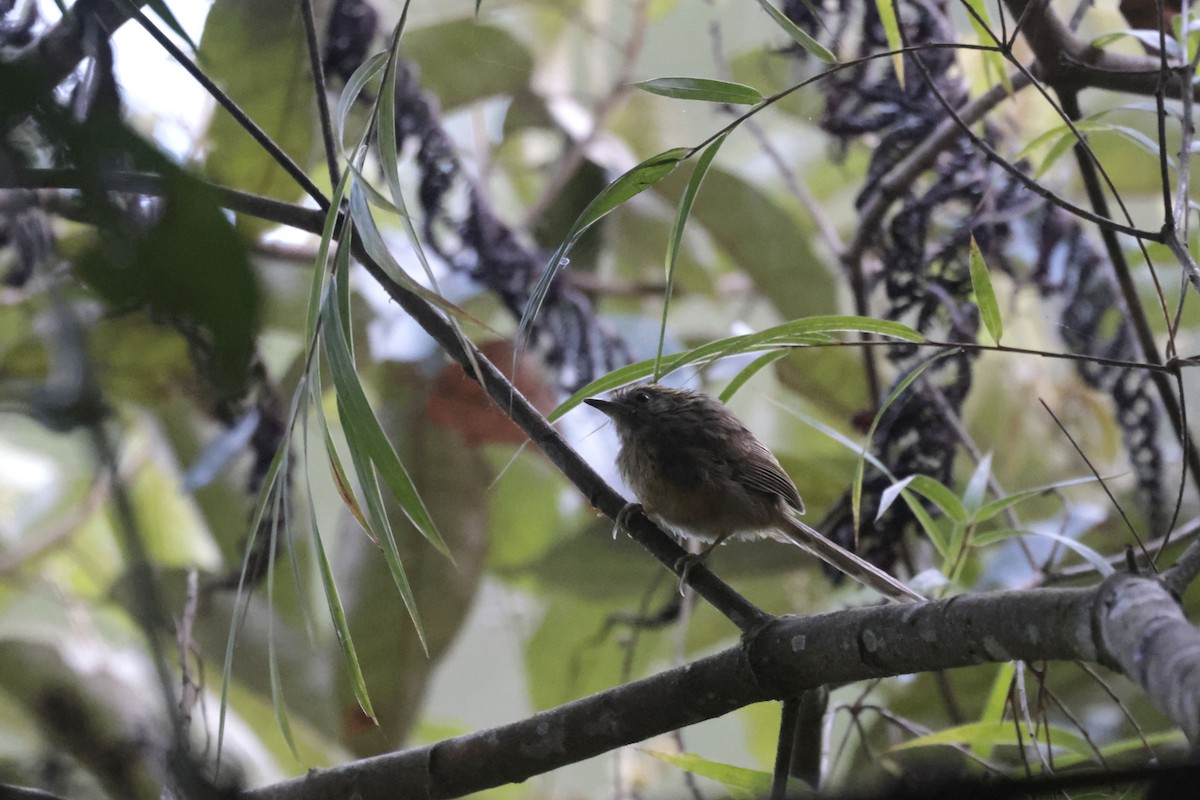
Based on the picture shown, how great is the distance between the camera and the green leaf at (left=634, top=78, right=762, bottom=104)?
106cm

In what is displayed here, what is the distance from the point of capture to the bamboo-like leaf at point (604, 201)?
3.36 ft

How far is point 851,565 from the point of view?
1.72m

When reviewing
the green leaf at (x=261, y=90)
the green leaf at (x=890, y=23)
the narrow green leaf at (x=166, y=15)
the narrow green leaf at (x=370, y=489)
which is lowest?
the narrow green leaf at (x=370, y=489)

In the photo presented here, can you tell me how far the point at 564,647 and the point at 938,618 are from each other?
2.07m

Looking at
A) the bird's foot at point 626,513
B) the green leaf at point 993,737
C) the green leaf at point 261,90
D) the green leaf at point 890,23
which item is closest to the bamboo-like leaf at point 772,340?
the bird's foot at point 626,513

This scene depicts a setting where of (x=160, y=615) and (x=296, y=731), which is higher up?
(x=296, y=731)

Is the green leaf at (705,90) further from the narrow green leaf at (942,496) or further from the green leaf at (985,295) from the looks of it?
the narrow green leaf at (942,496)

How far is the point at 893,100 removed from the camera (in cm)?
211

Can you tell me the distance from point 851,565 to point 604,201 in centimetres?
92

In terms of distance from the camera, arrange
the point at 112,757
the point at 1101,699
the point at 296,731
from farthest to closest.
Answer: the point at 296,731, the point at 1101,699, the point at 112,757

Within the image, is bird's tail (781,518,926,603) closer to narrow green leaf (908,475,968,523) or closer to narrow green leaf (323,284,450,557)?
narrow green leaf (908,475,968,523)

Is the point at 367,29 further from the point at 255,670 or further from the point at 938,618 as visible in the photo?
the point at 938,618

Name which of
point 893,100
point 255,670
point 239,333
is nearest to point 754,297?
point 893,100

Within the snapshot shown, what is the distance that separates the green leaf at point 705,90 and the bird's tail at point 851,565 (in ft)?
2.48
